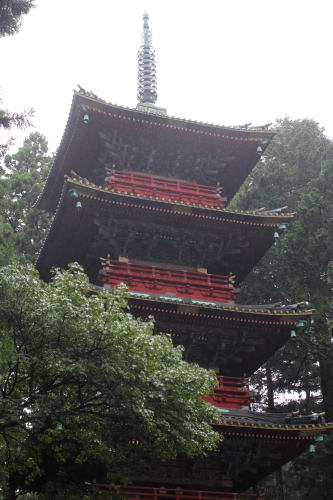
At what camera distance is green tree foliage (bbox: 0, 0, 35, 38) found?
9.51m

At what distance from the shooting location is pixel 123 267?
15.8 meters

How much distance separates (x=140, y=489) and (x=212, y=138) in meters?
11.3

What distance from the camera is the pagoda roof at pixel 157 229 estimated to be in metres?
15.8

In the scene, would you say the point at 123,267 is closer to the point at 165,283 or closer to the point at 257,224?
the point at 165,283

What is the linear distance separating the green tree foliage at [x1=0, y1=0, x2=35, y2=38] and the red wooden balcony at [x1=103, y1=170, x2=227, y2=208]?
7394 millimetres

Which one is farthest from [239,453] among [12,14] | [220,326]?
[12,14]

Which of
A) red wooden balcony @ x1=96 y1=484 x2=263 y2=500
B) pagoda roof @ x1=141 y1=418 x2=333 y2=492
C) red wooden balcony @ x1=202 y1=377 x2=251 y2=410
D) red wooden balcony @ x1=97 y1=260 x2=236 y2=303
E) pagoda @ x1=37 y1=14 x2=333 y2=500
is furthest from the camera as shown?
red wooden balcony @ x1=97 y1=260 x2=236 y2=303

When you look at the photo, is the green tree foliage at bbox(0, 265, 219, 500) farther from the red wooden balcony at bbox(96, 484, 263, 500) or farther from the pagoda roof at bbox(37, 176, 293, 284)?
the pagoda roof at bbox(37, 176, 293, 284)

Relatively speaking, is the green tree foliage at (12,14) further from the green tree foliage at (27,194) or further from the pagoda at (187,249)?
the green tree foliage at (27,194)

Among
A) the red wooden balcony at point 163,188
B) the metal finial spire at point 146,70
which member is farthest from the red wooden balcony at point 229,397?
the metal finial spire at point 146,70

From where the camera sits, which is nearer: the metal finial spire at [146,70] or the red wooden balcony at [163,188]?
the red wooden balcony at [163,188]

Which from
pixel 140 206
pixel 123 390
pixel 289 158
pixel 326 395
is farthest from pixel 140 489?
pixel 289 158

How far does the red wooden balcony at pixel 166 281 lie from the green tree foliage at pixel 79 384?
4601mm

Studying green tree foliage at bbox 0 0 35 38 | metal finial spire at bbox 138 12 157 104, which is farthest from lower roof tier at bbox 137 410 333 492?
metal finial spire at bbox 138 12 157 104
